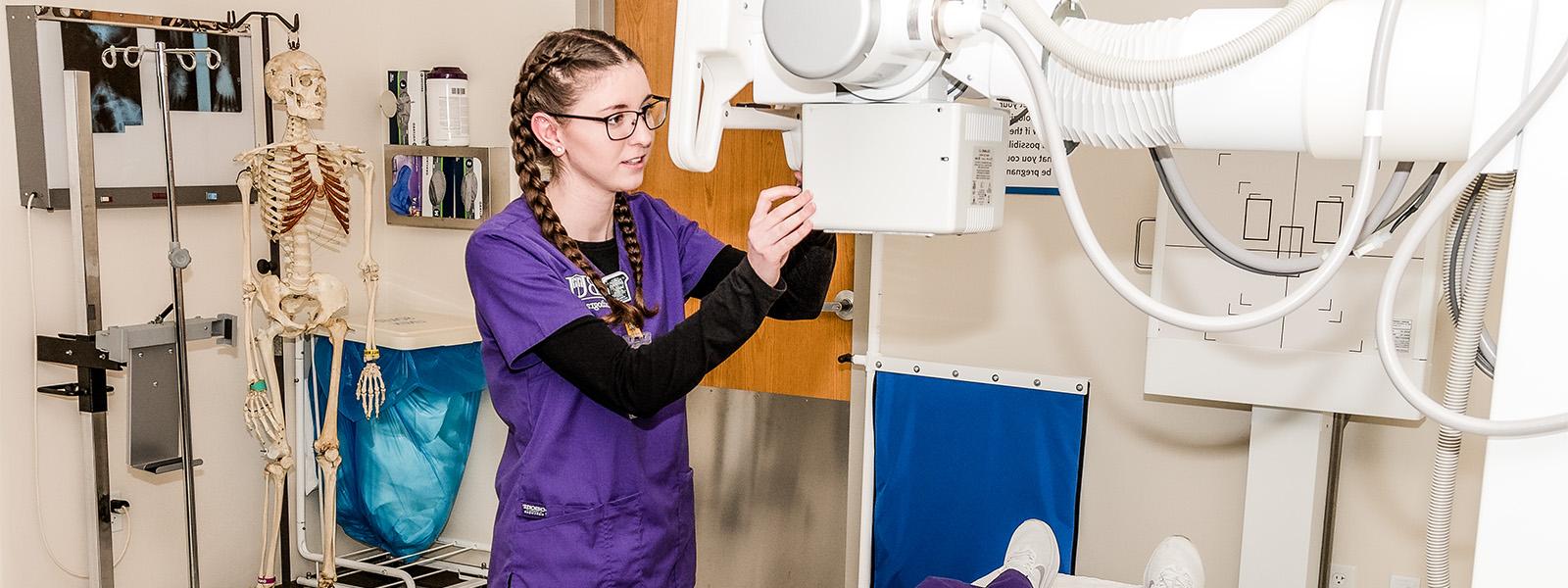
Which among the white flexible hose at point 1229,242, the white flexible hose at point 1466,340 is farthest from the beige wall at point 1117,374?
the white flexible hose at point 1466,340

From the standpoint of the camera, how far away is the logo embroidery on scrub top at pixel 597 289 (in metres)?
1.58

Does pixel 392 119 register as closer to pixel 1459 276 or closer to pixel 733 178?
pixel 733 178

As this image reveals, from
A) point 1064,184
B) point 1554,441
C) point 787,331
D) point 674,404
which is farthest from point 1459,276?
point 787,331

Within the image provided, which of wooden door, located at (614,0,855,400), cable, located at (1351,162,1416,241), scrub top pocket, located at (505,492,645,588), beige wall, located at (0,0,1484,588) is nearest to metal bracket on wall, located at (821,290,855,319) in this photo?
wooden door, located at (614,0,855,400)

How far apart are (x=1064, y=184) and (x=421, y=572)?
118 inches

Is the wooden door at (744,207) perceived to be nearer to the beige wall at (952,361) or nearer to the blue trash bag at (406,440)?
the beige wall at (952,361)

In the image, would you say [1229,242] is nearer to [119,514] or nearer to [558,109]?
[558,109]

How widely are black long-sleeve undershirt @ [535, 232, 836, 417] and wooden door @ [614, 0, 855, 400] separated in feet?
4.89

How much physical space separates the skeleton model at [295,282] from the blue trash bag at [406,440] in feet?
0.31

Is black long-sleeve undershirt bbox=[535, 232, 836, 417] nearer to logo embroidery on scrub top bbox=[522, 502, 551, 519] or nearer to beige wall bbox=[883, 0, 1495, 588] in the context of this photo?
logo embroidery on scrub top bbox=[522, 502, 551, 519]

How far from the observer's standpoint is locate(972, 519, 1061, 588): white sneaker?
186cm

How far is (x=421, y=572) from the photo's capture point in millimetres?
3455

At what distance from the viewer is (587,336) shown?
1.50 meters

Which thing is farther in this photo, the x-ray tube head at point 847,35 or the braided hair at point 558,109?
the braided hair at point 558,109
